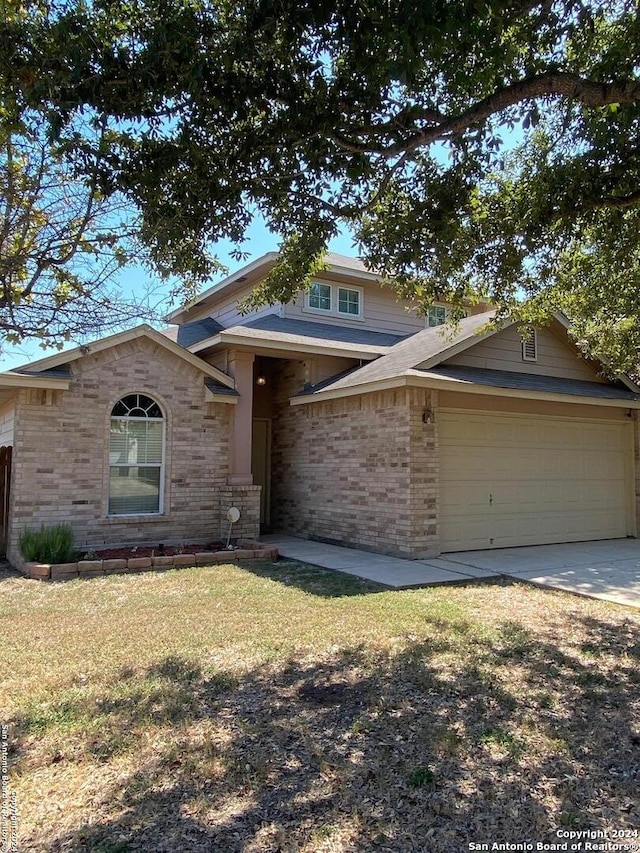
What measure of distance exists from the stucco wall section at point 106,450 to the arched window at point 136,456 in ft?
0.51

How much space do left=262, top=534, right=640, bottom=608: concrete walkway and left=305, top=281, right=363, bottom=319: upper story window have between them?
6.08 metres

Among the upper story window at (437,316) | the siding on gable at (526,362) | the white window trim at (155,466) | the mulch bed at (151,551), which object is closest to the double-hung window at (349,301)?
the upper story window at (437,316)

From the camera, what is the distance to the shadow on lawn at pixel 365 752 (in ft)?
9.02

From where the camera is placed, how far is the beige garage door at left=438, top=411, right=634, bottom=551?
10727 millimetres

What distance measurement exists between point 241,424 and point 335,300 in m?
4.94

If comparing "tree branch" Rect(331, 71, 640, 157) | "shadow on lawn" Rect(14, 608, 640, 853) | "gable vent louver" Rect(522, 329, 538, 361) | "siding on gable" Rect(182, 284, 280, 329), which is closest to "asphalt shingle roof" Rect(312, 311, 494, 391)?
"gable vent louver" Rect(522, 329, 538, 361)

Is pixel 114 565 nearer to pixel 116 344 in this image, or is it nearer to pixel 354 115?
pixel 116 344

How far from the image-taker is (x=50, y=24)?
4.80 meters

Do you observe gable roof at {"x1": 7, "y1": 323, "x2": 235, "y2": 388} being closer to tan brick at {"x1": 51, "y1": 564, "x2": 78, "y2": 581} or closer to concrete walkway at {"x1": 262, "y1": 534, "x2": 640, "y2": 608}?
tan brick at {"x1": 51, "y1": 564, "x2": 78, "y2": 581}

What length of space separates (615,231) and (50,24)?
257 inches

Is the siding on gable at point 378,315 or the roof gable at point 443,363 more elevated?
the siding on gable at point 378,315

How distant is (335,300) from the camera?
587 inches

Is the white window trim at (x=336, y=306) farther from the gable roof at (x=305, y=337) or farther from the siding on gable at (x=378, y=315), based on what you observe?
the gable roof at (x=305, y=337)

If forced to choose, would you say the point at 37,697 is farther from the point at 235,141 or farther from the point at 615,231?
the point at 615,231
